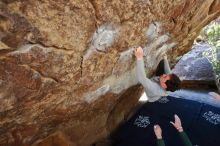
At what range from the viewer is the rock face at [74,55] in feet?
6.77

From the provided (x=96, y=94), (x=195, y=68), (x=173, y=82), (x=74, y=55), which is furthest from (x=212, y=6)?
(x=195, y=68)

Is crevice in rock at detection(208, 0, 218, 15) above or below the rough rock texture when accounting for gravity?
above

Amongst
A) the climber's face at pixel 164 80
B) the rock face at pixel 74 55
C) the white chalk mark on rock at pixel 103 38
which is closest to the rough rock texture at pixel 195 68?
the rock face at pixel 74 55

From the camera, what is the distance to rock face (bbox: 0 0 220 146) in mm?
2062

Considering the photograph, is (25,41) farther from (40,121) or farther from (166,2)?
(166,2)

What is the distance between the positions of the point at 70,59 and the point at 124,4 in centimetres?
62

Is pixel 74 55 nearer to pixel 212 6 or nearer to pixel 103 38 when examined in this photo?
pixel 103 38

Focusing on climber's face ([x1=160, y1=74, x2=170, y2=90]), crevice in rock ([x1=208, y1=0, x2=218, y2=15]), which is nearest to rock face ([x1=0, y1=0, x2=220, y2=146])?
crevice in rock ([x1=208, y1=0, x2=218, y2=15])

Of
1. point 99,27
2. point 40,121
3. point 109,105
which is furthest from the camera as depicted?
point 109,105

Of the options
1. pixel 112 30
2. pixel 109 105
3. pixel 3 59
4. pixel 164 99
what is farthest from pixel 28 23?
pixel 164 99

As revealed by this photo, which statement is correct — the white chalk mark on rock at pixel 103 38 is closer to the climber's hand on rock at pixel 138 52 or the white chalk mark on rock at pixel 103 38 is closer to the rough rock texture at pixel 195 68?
the climber's hand on rock at pixel 138 52

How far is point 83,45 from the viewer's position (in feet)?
8.06

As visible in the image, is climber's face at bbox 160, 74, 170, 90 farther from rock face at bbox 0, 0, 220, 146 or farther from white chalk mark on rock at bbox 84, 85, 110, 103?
white chalk mark on rock at bbox 84, 85, 110, 103

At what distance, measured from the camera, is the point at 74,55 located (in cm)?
246
